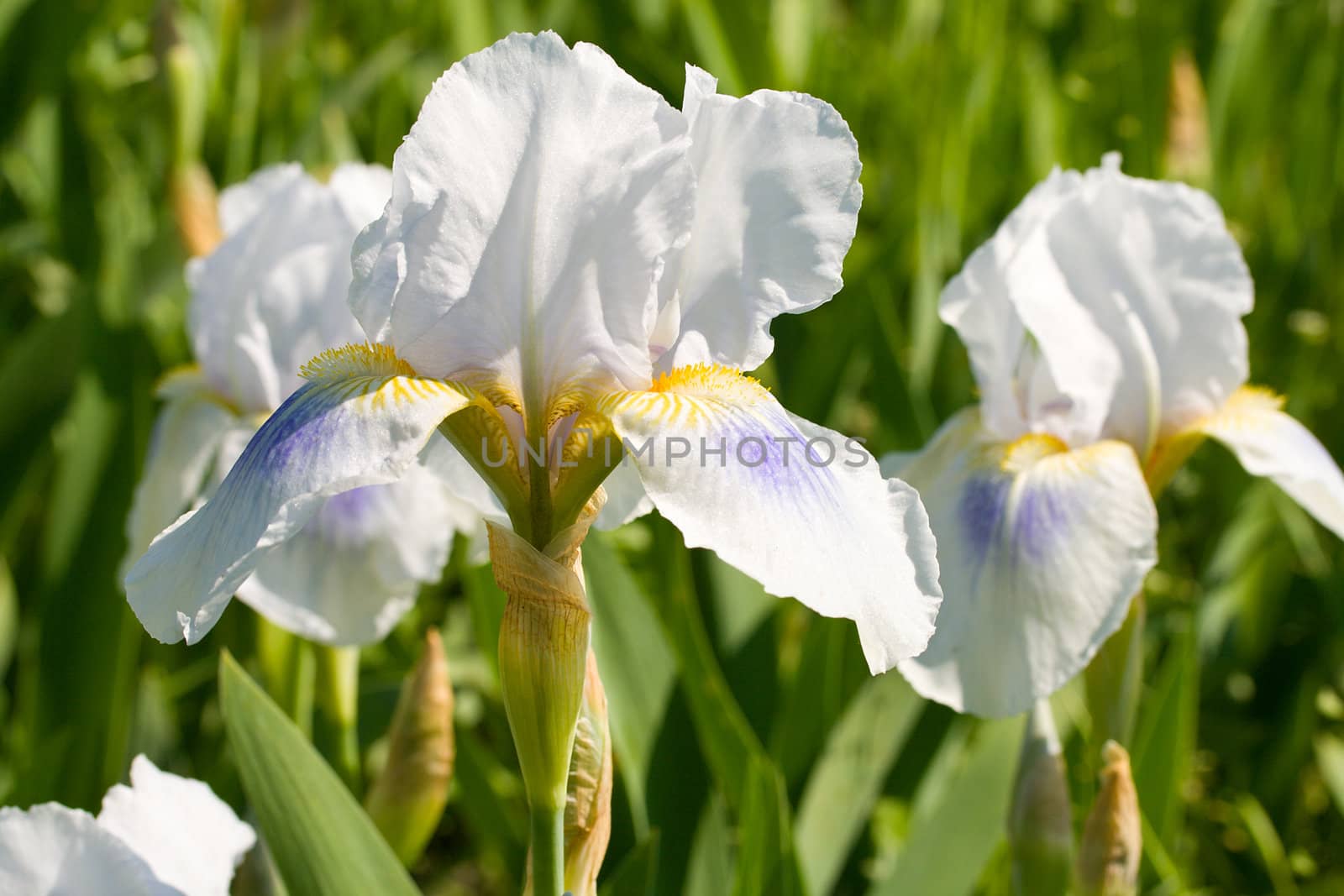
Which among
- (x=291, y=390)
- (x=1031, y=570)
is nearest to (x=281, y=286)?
(x=291, y=390)

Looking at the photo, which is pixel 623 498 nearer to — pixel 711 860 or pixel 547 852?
pixel 547 852

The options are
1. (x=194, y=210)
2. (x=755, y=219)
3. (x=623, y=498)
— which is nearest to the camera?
(x=755, y=219)

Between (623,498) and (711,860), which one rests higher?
(623,498)

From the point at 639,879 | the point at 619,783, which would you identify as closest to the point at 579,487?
the point at 639,879

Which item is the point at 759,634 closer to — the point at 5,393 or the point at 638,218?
the point at 638,218

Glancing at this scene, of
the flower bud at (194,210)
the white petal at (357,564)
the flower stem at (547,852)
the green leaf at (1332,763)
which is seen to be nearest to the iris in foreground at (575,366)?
the flower stem at (547,852)

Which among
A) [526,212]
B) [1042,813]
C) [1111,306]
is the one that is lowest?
[1042,813]

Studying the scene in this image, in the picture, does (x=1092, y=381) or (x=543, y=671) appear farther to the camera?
(x=1092, y=381)
